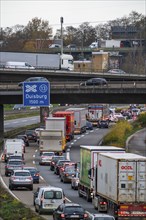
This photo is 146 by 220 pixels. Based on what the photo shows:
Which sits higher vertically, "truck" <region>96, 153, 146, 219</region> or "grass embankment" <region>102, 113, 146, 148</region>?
"truck" <region>96, 153, 146, 219</region>

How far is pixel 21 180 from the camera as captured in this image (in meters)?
55.8

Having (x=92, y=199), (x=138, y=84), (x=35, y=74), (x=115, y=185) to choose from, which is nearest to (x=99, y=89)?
(x=138, y=84)

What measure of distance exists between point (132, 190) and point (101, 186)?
9.86ft

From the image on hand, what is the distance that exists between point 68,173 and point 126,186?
782 inches

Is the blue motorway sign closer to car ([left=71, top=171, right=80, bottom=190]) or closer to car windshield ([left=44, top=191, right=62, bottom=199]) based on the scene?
car ([left=71, top=171, right=80, bottom=190])

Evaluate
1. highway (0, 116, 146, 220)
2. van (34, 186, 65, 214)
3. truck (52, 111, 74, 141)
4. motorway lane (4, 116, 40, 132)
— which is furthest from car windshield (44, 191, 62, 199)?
motorway lane (4, 116, 40, 132)

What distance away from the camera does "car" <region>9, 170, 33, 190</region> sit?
182ft

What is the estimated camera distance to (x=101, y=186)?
4466cm

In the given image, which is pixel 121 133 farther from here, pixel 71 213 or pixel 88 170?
pixel 71 213

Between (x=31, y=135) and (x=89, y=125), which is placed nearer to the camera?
(x=31, y=135)

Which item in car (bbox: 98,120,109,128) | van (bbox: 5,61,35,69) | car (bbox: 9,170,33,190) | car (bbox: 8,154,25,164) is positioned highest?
van (bbox: 5,61,35,69)

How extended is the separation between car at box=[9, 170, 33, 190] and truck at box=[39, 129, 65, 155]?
2736cm

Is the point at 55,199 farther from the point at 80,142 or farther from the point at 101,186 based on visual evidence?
the point at 80,142

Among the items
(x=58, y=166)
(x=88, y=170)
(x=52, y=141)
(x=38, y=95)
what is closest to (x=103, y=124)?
(x=52, y=141)
